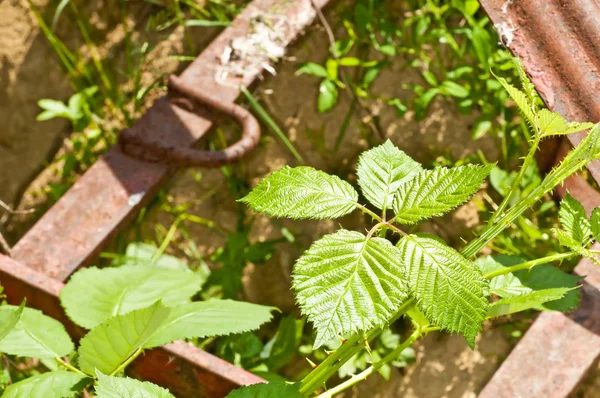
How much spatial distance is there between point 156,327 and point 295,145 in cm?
157

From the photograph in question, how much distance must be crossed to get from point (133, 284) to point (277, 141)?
131 centimetres

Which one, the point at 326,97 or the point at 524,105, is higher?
the point at 524,105

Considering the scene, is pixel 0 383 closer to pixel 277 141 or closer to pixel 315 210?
pixel 315 210

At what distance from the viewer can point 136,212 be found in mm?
2221

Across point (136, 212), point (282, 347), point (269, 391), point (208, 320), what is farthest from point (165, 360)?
point (282, 347)

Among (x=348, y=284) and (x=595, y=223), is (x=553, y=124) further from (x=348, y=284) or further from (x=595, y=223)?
(x=348, y=284)

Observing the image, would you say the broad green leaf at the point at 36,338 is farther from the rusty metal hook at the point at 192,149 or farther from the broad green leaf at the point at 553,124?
the broad green leaf at the point at 553,124

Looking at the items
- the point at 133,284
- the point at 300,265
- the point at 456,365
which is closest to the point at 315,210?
the point at 300,265

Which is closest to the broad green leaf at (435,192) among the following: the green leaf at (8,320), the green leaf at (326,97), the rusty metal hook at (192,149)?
the green leaf at (8,320)

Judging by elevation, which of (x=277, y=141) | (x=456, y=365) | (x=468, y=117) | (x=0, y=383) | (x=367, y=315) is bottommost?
(x=456, y=365)

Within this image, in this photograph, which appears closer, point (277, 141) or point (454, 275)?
point (454, 275)

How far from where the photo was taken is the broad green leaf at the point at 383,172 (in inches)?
55.6

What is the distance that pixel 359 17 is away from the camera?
277 centimetres

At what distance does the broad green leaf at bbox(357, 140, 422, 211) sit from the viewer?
55.6 inches
